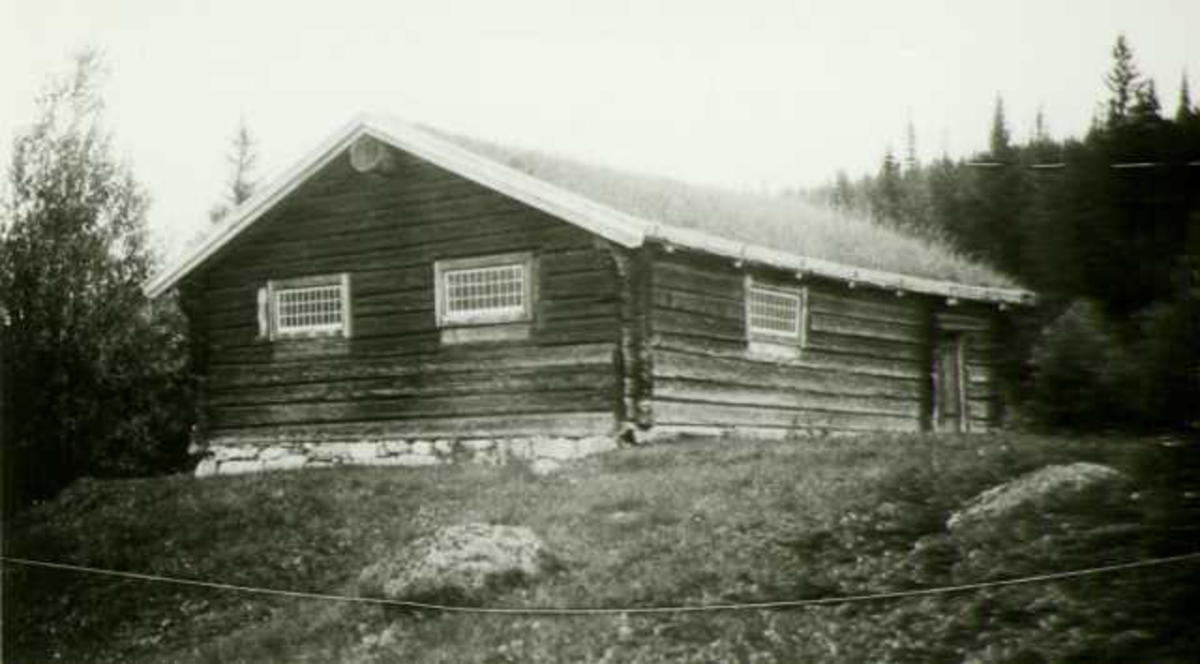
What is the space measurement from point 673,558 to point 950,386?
12.8 meters

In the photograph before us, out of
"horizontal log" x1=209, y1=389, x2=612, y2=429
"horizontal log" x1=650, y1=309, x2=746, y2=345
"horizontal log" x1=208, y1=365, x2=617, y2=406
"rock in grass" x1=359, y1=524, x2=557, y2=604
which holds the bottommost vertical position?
"rock in grass" x1=359, y1=524, x2=557, y2=604

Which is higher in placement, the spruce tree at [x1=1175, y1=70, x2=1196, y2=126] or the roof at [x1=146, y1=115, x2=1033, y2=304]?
the roof at [x1=146, y1=115, x2=1033, y2=304]

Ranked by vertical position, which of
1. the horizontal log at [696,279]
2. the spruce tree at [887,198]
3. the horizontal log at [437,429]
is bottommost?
the horizontal log at [437,429]

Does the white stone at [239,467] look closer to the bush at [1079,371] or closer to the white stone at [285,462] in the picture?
the white stone at [285,462]

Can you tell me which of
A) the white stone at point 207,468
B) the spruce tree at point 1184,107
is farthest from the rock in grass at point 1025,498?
the white stone at point 207,468

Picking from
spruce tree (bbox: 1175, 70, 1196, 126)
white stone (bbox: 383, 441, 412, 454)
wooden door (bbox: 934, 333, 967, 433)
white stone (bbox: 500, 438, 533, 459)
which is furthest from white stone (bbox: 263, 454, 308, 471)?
spruce tree (bbox: 1175, 70, 1196, 126)

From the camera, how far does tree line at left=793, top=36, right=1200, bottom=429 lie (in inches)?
170

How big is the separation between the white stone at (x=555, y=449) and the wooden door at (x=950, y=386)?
8.02 metres

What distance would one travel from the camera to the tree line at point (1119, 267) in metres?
4.32

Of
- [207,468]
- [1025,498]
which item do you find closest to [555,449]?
[207,468]

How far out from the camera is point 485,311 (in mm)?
16531

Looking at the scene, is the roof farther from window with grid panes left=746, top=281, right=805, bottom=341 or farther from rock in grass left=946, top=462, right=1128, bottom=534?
rock in grass left=946, top=462, right=1128, bottom=534

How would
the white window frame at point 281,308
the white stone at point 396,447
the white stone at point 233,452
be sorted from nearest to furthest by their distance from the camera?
1. the white stone at point 396,447
2. the white window frame at point 281,308
3. the white stone at point 233,452

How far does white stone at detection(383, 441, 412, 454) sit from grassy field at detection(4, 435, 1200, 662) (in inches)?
53.1
